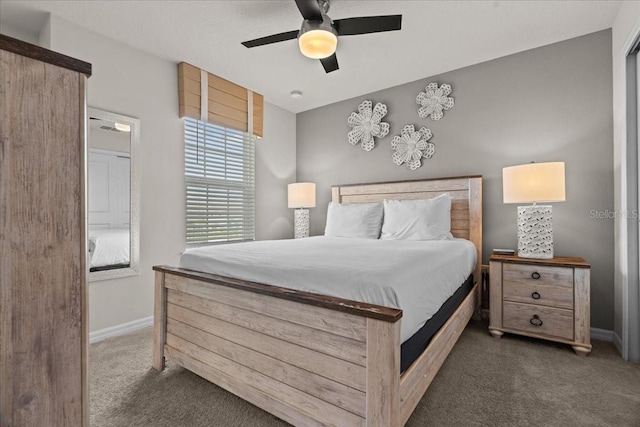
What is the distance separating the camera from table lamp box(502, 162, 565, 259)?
237cm

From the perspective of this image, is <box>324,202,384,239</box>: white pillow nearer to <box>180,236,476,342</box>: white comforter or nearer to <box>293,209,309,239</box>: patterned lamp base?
<box>293,209,309,239</box>: patterned lamp base

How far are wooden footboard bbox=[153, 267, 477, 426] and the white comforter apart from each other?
0.28 ft

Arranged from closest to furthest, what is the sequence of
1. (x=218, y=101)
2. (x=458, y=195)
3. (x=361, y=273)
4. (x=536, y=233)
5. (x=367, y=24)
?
(x=361, y=273), (x=367, y=24), (x=536, y=233), (x=458, y=195), (x=218, y=101)

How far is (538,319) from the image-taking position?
2.39m

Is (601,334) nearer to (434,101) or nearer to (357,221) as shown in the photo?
(357,221)

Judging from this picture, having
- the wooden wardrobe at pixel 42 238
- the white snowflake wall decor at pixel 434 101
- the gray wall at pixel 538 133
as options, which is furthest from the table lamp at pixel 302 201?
the wooden wardrobe at pixel 42 238

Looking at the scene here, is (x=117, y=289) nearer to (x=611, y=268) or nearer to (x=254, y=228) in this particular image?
(x=254, y=228)

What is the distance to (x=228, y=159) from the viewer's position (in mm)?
3766

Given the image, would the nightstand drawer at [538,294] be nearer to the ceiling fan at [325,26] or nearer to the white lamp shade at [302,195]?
the ceiling fan at [325,26]

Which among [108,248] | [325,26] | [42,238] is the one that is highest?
[325,26]

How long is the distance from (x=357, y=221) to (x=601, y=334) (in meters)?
2.29

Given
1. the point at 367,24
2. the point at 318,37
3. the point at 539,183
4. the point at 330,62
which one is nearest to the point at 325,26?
the point at 318,37

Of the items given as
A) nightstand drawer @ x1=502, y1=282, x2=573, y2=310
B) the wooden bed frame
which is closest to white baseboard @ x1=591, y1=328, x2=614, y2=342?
nightstand drawer @ x1=502, y1=282, x2=573, y2=310

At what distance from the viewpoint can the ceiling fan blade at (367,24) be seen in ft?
6.44
